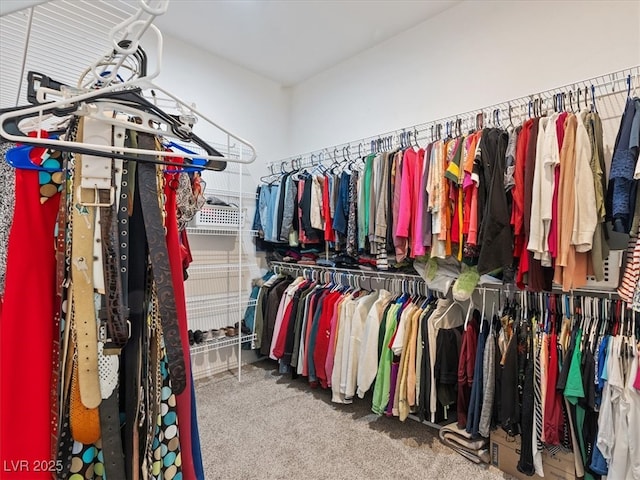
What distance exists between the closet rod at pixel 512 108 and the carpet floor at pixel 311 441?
82.3 inches

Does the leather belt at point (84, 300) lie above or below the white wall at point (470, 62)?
below

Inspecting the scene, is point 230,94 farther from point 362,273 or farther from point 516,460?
point 516,460

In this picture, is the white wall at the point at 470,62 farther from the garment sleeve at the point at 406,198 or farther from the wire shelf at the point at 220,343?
the wire shelf at the point at 220,343

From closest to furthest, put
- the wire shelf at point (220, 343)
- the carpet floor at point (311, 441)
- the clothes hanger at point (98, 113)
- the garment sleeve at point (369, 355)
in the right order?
the clothes hanger at point (98, 113), the carpet floor at point (311, 441), the garment sleeve at point (369, 355), the wire shelf at point (220, 343)

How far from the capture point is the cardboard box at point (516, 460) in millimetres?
1641

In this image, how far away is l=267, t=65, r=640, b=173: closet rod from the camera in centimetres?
184

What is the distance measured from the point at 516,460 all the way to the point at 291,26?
3.30 metres

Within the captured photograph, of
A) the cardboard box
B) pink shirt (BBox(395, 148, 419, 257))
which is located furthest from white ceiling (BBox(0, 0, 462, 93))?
the cardboard box

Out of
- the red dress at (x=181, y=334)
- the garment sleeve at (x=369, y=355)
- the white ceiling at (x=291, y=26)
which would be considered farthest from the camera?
the white ceiling at (x=291, y=26)

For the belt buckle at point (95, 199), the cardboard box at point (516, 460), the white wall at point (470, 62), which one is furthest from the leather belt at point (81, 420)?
the white wall at point (470, 62)

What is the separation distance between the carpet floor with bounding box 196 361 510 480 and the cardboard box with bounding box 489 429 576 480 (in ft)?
0.20

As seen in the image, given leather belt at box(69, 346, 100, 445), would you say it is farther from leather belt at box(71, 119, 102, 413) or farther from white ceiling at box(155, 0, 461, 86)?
white ceiling at box(155, 0, 461, 86)

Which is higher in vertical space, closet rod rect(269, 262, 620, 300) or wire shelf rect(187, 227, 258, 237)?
wire shelf rect(187, 227, 258, 237)

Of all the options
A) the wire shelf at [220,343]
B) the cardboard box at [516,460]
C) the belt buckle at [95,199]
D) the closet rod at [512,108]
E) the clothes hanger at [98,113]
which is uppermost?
the closet rod at [512,108]
